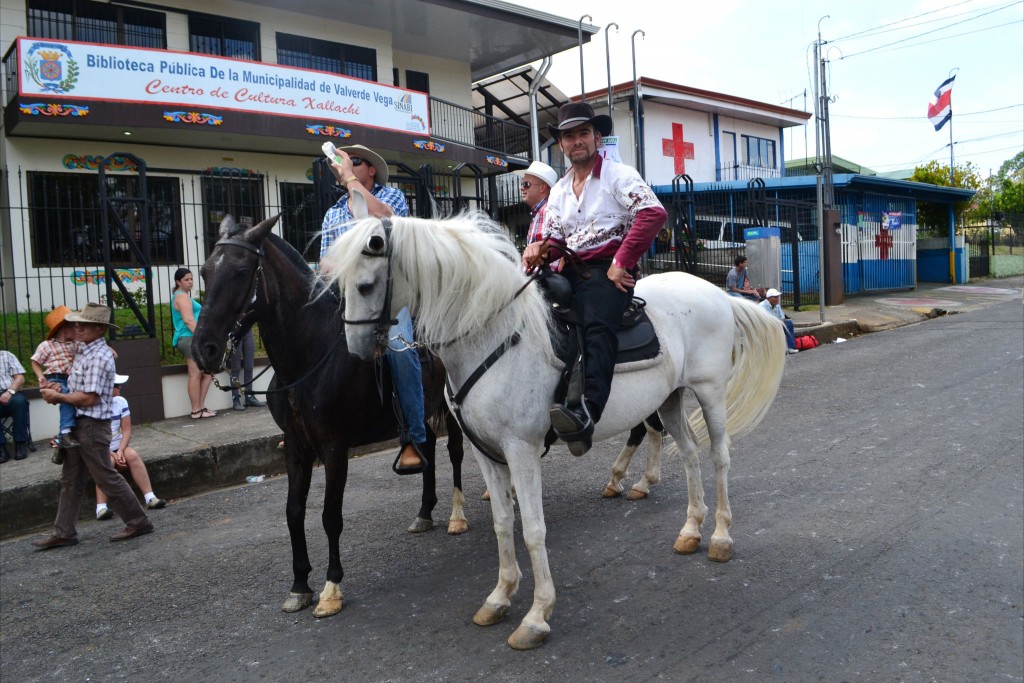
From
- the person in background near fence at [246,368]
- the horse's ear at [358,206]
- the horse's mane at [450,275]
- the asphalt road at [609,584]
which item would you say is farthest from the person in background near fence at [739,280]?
the horse's mane at [450,275]

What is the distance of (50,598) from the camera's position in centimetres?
457

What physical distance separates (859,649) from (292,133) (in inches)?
588

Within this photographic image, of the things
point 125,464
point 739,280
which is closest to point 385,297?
point 125,464

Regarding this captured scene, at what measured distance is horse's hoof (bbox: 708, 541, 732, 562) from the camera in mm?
4262

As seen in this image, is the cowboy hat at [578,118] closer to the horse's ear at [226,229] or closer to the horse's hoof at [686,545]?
the horse's ear at [226,229]

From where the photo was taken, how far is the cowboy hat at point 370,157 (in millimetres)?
4566

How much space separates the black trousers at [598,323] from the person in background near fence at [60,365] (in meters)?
4.13

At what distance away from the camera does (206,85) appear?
47.3 feet

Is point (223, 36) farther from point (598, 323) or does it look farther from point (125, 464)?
point (598, 323)

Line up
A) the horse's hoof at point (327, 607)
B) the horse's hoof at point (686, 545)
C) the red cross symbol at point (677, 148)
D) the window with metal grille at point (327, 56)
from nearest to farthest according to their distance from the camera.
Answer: the horse's hoof at point (327, 607)
the horse's hoof at point (686, 545)
the window with metal grille at point (327, 56)
the red cross symbol at point (677, 148)

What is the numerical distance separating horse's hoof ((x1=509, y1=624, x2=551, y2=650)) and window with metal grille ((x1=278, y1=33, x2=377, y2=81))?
16735 mm

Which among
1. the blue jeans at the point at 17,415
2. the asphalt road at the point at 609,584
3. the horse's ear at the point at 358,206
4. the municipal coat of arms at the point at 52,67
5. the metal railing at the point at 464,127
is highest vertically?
the metal railing at the point at 464,127

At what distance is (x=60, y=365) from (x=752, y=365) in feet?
18.5

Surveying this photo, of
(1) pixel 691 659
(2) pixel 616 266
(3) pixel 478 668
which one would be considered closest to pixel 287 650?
(3) pixel 478 668
